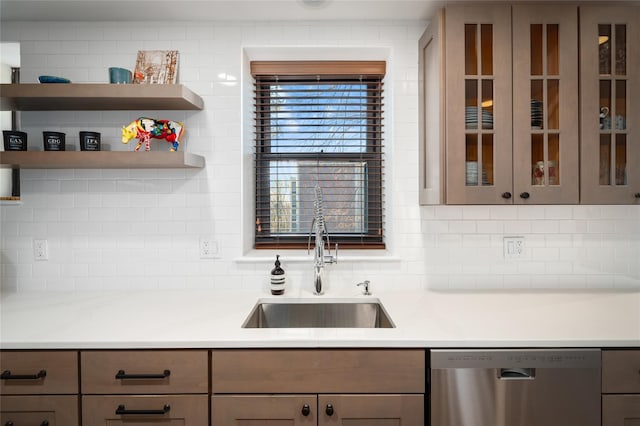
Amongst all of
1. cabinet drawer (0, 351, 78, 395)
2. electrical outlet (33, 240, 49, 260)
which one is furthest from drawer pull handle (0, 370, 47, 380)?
electrical outlet (33, 240, 49, 260)

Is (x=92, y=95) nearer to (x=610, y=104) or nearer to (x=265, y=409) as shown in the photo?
(x=265, y=409)

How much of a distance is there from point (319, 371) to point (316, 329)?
0.16 meters

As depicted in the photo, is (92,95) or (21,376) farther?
(92,95)

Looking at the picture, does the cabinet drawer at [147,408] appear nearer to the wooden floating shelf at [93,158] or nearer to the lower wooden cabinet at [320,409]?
the lower wooden cabinet at [320,409]

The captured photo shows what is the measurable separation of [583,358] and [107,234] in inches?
88.6

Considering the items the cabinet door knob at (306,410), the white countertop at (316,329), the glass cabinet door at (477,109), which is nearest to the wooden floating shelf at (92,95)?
the white countertop at (316,329)

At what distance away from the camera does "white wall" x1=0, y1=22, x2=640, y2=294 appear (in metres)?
1.98

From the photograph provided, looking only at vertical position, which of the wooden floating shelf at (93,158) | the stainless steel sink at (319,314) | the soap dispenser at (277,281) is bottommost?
the stainless steel sink at (319,314)

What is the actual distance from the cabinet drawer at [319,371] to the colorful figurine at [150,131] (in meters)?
1.09

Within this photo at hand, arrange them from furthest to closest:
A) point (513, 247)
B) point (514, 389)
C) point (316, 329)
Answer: point (513, 247), point (316, 329), point (514, 389)

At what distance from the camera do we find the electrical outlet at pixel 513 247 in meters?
2.01

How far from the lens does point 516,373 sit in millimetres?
1340

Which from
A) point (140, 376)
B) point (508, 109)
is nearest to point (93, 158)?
point (140, 376)

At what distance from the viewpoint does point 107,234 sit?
200 cm
